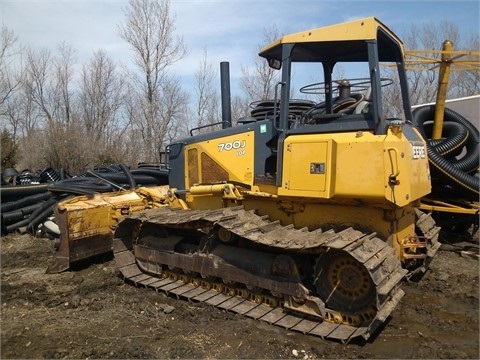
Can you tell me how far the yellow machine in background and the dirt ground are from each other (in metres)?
0.24

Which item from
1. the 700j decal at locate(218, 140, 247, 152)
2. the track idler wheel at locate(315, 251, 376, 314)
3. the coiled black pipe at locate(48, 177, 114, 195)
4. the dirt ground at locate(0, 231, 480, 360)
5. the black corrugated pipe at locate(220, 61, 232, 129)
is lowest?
the dirt ground at locate(0, 231, 480, 360)

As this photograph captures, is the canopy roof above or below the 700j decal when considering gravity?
above

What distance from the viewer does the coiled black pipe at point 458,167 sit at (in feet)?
22.6

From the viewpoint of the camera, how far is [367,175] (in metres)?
4.20

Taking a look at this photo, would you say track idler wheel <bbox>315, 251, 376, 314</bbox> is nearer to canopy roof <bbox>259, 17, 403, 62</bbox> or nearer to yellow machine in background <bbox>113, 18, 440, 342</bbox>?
yellow machine in background <bbox>113, 18, 440, 342</bbox>

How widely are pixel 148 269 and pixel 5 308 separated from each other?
1.77 meters

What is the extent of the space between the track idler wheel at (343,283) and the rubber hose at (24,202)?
296 inches

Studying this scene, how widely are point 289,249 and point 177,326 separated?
4.65 feet

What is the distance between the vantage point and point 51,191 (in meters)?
8.52

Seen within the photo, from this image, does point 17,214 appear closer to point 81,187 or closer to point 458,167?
point 81,187

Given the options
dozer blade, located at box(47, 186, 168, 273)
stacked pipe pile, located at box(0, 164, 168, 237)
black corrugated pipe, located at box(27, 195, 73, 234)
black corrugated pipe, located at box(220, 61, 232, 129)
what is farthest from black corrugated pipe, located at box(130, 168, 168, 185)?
black corrugated pipe, located at box(220, 61, 232, 129)

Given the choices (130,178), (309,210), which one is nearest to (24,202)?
(130,178)

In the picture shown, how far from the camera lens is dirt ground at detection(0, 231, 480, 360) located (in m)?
3.83

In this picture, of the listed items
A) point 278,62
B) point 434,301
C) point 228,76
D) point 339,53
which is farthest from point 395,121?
point 228,76
